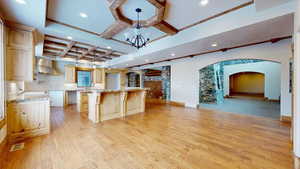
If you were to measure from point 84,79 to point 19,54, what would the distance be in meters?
4.18

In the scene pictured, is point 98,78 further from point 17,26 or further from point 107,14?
point 107,14

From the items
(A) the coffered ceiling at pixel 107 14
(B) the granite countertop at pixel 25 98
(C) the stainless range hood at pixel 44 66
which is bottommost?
(B) the granite countertop at pixel 25 98

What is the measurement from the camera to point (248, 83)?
11.7m

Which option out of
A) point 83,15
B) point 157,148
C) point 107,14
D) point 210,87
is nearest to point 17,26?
point 83,15

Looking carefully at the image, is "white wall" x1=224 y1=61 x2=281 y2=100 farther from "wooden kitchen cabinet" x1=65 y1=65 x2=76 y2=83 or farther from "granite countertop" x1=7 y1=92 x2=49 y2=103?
"wooden kitchen cabinet" x1=65 y1=65 x2=76 y2=83

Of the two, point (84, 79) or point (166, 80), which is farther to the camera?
point (166, 80)

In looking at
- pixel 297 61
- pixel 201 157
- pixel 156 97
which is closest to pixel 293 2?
pixel 297 61

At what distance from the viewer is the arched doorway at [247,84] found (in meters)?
10.9

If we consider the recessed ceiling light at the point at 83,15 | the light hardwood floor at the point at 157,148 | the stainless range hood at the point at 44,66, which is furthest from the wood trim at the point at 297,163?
the stainless range hood at the point at 44,66

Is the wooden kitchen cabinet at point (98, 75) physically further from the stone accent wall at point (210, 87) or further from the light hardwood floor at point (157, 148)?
the stone accent wall at point (210, 87)

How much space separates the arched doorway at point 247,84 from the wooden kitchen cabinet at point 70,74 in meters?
12.6

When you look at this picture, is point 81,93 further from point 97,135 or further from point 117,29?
point 117,29

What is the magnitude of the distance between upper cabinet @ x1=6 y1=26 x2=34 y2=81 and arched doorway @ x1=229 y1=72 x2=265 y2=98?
13.2 meters

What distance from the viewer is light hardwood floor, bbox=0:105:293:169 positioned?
1766 mm
